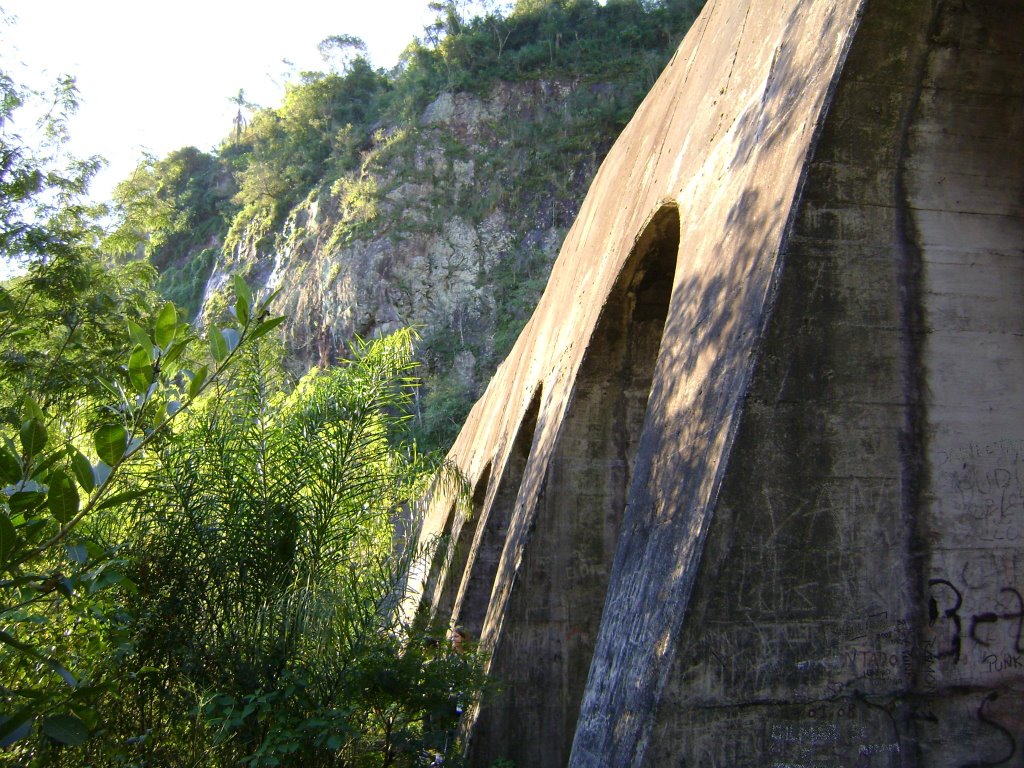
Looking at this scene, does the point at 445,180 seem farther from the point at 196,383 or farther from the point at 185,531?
the point at 196,383

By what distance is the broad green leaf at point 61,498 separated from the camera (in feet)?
5.96

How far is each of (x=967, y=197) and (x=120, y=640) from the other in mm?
4616

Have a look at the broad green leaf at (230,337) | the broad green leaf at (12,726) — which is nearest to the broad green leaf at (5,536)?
the broad green leaf at (12,726)

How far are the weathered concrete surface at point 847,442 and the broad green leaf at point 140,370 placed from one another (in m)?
2.27

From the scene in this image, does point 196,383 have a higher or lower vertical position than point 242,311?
lower

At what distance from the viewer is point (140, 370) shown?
1.97 metres

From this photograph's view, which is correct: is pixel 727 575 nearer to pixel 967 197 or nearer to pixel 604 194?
pixel 967 197

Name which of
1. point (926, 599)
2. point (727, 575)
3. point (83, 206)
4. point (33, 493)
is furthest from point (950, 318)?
point (83, 206)

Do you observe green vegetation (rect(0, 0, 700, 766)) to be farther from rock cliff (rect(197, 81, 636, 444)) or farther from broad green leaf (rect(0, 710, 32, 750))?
rock cliff (rect(197, 81, 636, 444))

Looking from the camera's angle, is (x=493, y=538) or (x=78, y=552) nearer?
(x=78, y=552)

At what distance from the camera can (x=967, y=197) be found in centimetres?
386

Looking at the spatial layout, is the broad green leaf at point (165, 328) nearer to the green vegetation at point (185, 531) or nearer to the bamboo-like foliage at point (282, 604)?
the green vegetation at point (185, 531)

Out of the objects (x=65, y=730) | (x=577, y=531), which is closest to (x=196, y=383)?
(x=65, y=730)

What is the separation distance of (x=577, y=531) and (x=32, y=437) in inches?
204
